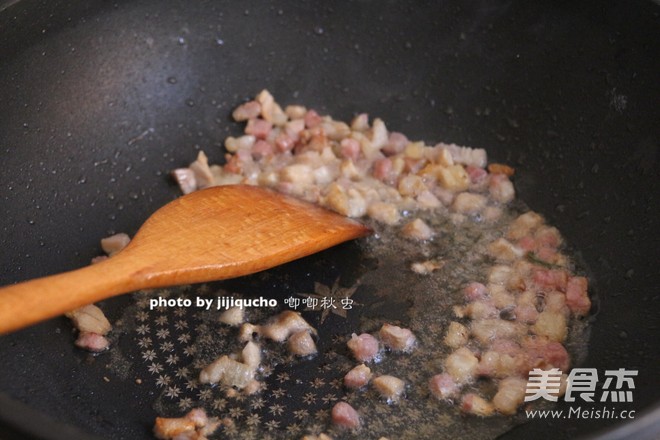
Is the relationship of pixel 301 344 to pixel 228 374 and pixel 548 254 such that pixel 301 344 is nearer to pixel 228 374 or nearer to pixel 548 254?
pixel 228 374

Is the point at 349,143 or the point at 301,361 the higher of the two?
the point at 349,143

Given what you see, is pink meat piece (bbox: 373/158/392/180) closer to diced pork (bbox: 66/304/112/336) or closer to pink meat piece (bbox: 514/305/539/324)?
pink meat piece (bbox: 514/305/539/324)

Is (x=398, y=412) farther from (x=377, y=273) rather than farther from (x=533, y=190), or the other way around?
(x=533, y=190)

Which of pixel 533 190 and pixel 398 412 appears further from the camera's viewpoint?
pixel 533 190

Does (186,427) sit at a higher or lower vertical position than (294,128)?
lower

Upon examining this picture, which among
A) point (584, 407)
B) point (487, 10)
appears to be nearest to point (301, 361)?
point (584, 407)

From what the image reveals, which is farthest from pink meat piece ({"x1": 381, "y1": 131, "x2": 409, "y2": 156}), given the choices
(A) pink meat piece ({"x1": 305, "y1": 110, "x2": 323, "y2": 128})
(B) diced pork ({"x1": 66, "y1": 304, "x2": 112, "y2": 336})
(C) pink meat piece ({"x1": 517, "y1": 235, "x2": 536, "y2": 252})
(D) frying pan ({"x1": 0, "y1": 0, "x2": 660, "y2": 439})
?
(B) diced pork ({"x1": 66, "y1": 304, "x2": 112, "y2": 336})

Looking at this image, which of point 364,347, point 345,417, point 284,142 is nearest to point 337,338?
point 364,347
